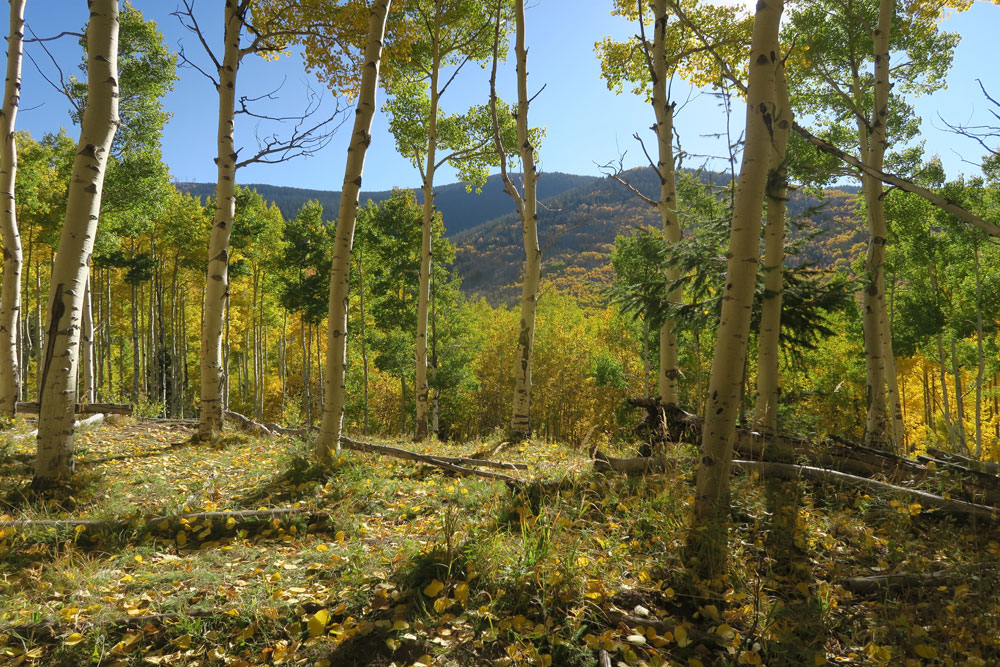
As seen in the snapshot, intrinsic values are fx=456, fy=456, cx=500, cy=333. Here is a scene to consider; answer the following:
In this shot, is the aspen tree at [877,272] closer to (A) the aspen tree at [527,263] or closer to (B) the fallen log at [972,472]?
(B) the fallen log at [972,472]

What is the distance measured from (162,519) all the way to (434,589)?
2.36 meters

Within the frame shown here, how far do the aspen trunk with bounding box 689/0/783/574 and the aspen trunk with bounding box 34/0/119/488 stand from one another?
209 inches

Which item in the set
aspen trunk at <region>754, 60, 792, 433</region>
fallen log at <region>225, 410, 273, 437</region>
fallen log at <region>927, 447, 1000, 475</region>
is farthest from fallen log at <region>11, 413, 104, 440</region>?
fallen log at <region>927, 447, 1000, 475</region>

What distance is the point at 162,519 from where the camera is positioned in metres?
3.41

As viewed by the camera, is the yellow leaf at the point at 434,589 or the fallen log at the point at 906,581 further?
the fallen log at the point at 906,581

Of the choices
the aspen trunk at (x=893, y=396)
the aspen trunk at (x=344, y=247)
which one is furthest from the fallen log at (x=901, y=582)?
the aspen trunk at (x=893, y=396)

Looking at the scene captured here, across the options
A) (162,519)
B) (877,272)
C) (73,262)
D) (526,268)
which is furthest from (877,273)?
(73,262)

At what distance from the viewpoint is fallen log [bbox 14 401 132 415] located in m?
7.72

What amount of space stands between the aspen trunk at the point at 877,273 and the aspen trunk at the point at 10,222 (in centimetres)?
1215

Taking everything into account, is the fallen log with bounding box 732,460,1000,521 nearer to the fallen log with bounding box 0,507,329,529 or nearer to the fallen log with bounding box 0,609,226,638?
the fallen log with bounding box 0,507,329,529

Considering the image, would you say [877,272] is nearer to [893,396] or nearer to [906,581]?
[893,396]

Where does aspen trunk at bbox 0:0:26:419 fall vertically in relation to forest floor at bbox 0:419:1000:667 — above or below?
above

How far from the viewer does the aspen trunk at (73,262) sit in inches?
159

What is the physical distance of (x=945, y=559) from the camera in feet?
9.62
